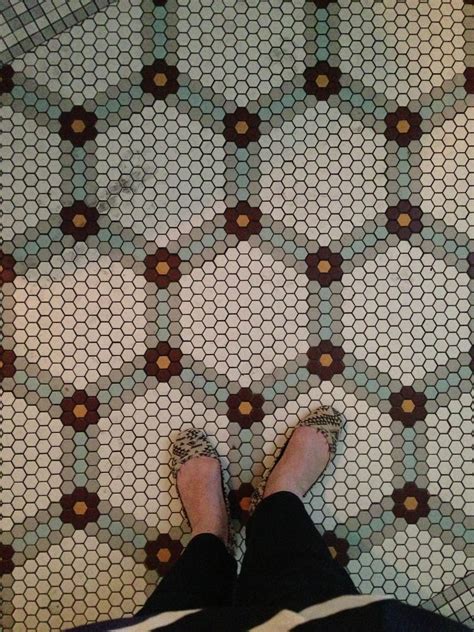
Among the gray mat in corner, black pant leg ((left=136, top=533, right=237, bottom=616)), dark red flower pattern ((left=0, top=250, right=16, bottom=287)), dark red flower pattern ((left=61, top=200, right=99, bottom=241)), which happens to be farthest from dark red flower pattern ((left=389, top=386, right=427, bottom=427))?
the gray mat in corner

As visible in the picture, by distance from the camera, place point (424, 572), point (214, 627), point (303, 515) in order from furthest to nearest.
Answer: point (424, 572) < point (303, 515) < point (214, 627)

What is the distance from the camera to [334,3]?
143 cm

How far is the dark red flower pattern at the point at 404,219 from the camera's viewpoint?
142cm

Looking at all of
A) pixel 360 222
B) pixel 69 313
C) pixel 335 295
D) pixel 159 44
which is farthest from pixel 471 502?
pixel 159 44

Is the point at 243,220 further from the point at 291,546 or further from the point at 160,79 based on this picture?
the point at 291,546

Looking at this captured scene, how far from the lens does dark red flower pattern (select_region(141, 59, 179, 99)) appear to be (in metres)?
1.43

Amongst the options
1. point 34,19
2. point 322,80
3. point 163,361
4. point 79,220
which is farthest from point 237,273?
point 34,19

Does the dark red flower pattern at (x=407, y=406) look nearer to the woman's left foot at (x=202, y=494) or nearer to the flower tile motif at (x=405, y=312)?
the flower tile motif at (x=405, y=312)

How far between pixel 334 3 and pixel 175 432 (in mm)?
Result: 974

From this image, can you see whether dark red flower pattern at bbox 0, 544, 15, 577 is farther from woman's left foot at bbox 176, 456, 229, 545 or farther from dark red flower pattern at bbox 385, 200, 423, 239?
dark red flower pattern at bbox 385, 200, 423, 239

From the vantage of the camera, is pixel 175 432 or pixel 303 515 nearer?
pixel 303 515

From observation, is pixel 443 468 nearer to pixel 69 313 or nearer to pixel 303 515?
pixel 303 515

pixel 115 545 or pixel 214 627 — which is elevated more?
pixel 214 627

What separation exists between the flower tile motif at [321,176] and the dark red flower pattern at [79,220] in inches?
14.1
